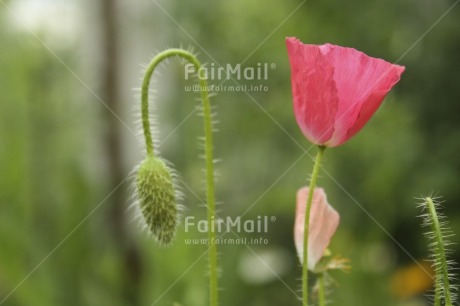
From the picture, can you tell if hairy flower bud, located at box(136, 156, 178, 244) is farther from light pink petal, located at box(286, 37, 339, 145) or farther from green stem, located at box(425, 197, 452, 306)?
green stem, located at box(425, 197, 452, 306)

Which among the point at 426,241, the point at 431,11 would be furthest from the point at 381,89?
the point at 431,11

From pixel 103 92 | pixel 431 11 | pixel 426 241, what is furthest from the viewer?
pixel 103 92

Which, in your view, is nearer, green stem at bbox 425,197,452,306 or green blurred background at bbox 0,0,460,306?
green stem at bbox 425,197,452,306

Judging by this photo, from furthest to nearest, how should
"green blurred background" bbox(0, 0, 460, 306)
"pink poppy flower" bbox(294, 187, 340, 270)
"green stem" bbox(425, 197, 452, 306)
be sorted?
1. "green blurred background" bbox(0, 0, 460, 306)
2. "pink poppy flower" bbox(294, 187, 340, 270)
3. "green stem" bbox(425, 197, 452, 306)

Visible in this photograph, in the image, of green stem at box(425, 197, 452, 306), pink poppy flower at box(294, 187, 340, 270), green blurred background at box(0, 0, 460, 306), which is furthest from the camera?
green blurred background at box(0, 0, 460, 306)

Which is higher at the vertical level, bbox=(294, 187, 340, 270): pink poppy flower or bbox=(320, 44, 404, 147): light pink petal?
bbox=(320, 44, 404, 147): light pink petal

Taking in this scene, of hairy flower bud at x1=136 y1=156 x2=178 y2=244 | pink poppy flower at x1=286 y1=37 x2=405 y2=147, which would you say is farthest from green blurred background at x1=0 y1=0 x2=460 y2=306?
pink poppy flower at x1=286 y1=37 x2=405 y2=147

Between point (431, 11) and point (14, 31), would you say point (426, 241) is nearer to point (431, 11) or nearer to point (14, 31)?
point (431, 11)

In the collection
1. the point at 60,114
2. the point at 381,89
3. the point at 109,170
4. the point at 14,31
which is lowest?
the point at 381,89
